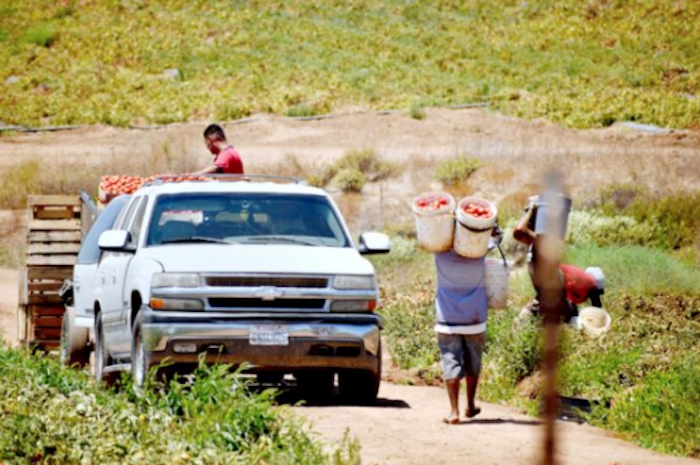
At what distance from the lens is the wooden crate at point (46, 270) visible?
16.1 metres

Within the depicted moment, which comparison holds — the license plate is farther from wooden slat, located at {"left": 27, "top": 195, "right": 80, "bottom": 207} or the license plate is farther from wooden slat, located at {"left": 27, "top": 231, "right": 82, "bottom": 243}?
wooden slat, located at {"left": 27, "top": 195, "right": 80, "bottom": 207}

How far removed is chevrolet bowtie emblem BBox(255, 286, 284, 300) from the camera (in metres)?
11.2

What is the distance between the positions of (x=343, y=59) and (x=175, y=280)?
166ft

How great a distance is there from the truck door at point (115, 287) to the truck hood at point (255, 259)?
22.8 inches

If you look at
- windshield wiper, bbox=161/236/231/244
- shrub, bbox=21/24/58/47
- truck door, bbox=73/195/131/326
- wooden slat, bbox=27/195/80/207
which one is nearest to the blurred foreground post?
windshield wiper, bbox=161/236/231/244

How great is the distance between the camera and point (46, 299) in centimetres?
1612

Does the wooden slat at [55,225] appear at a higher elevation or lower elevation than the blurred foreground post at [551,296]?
lower

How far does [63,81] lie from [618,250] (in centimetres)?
3638

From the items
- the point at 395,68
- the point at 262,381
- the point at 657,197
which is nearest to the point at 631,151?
the point at 657,197

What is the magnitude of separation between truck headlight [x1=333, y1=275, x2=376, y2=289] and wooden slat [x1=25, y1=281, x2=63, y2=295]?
571 centimetres

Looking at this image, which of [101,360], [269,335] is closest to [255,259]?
[269,335]

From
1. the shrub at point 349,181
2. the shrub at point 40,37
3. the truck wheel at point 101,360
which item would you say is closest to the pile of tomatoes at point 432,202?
the truck wheel at point 101,360

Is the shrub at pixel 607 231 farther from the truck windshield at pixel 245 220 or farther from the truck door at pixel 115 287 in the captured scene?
the truck door at pixel 115 287

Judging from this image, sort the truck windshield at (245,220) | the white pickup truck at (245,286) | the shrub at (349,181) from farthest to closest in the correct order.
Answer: the shrub at (349,181), the truck windshield at (245,220), the white pickup truck at (245,286)
